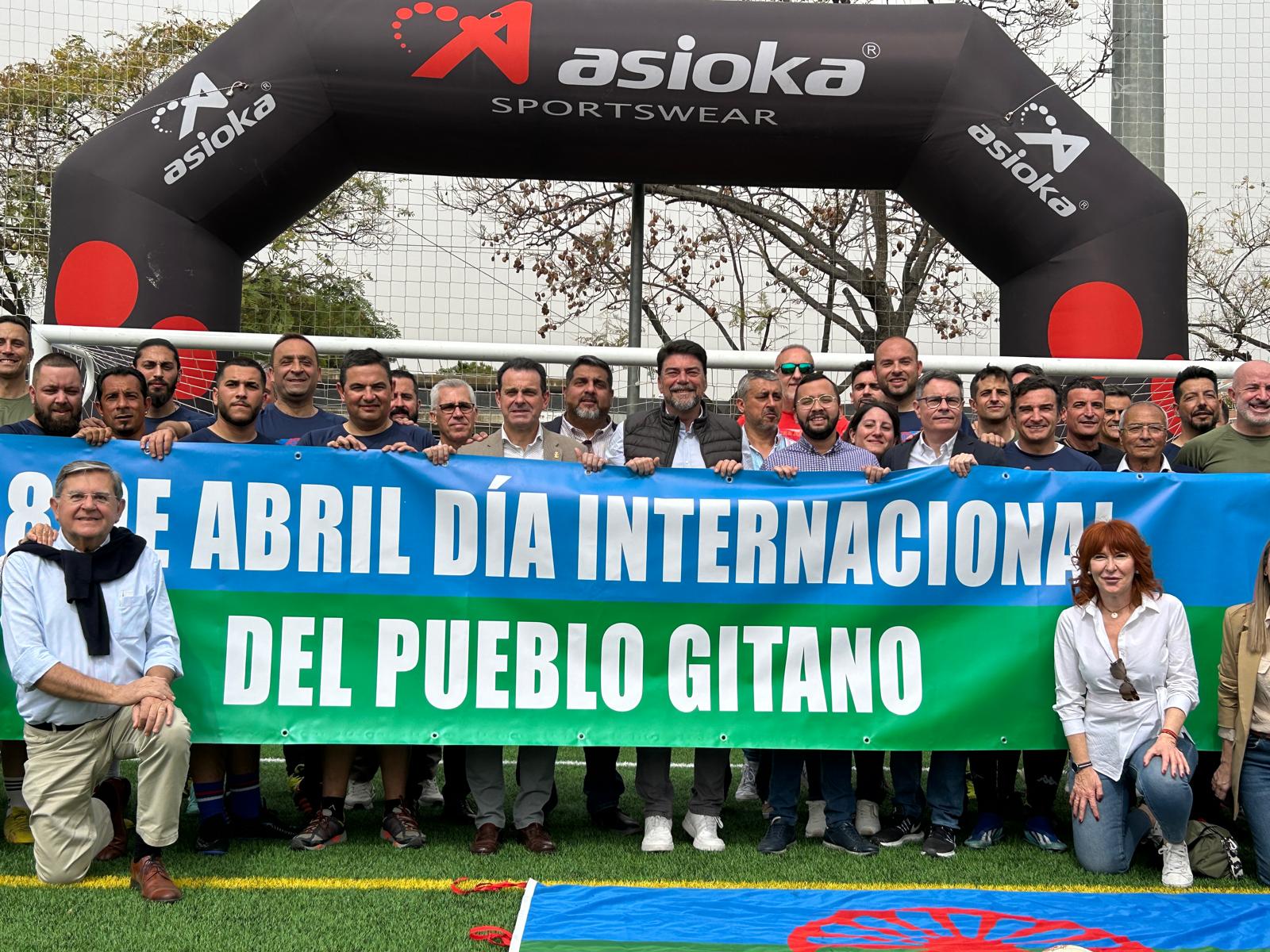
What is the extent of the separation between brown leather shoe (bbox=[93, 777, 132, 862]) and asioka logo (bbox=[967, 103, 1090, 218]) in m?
6.41

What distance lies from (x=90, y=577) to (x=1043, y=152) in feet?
21.0

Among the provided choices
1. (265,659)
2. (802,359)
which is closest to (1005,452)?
(802,359)

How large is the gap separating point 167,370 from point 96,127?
1416cm

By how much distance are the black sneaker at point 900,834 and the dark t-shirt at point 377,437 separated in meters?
2.62

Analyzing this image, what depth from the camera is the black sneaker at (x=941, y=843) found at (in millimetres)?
5180

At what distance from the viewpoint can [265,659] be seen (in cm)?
519

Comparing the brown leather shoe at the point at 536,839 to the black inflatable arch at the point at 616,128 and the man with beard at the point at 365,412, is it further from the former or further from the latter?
the black inflatable arch at the point at 616,128

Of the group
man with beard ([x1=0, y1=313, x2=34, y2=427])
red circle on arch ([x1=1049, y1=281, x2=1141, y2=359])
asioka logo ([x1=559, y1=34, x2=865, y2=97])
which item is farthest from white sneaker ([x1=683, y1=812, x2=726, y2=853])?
asioka logo ([x1=559, y1=34, x2=865, y2=97])

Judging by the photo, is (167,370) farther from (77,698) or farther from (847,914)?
(847,914)

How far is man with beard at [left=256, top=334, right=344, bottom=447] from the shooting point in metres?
5.73

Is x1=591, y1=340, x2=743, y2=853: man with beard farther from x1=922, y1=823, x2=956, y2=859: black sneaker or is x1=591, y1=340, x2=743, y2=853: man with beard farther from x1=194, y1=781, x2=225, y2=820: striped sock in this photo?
x1=194, y1=781, x2=225, y2=820: striped sock

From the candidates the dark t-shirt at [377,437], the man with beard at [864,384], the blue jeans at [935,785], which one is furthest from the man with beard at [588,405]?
the blue jeans at [935,785]

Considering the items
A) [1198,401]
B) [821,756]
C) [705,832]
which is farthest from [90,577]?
[1198,401]

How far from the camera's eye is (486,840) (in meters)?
5.06
